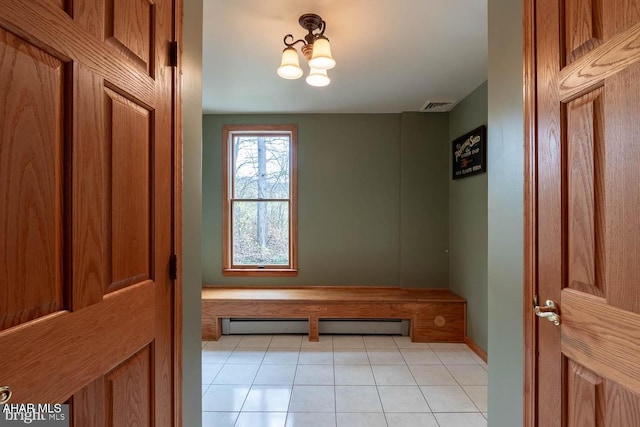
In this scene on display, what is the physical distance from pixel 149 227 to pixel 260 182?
3020 millimetres

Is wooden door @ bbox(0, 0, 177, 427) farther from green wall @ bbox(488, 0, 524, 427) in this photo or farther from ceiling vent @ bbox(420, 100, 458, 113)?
ceiling vent @ bbox(420, 100, 458, 113)

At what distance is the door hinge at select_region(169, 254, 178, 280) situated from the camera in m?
1.18

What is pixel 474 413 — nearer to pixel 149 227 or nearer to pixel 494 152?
pixel 494 152

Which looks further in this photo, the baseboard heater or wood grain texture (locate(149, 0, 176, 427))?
the baseboard heater

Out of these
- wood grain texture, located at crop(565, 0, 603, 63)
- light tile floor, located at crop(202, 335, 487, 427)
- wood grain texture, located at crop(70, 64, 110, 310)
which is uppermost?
wood grain texture, located at crop(565, 0, 603, 63)

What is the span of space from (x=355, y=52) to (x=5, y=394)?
8.58 ft

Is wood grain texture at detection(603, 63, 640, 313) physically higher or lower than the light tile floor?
higher

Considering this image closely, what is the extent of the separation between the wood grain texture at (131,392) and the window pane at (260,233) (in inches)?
117

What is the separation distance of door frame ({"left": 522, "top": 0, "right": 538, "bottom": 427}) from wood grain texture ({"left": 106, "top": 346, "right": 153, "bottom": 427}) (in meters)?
1.39

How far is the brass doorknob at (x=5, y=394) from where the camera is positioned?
57 cm

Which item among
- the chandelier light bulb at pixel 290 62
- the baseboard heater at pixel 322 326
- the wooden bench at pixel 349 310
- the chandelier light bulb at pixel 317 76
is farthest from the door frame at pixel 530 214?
the baseboard heater at pixel 322 326

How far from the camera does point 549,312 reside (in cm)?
108

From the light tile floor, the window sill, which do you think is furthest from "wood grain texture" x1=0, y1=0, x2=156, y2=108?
the window sill

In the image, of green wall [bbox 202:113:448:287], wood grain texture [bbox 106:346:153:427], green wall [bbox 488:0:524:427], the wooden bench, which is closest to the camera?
wood grain texture [bbox 106:346:153:427]
